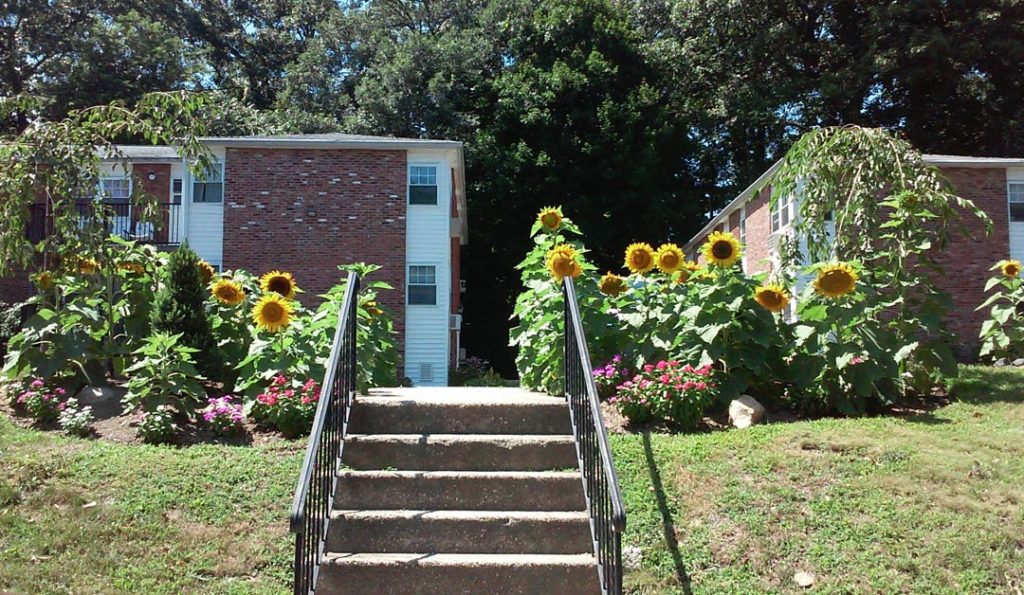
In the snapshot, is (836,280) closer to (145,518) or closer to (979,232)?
(145,518)

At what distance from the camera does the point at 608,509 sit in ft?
16.0

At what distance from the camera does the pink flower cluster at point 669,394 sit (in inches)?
302

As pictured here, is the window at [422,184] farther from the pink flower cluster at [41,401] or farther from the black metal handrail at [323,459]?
the black metal handrail at [323,459]

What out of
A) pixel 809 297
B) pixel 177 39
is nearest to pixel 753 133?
pixel 177 39

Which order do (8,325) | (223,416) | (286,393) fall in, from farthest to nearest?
(8,325)
(223,416)
(286,393)

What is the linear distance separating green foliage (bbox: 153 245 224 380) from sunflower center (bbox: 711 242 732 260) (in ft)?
16.8

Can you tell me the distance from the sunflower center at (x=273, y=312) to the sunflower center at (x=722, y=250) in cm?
409

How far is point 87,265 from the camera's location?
9359 mm

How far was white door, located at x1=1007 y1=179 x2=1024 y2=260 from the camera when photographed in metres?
19.3

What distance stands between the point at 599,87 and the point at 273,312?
20570 mm

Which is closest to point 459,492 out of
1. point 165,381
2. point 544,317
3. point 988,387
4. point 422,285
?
point 544,317

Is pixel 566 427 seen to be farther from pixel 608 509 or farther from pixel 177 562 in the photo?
pixel 177 562

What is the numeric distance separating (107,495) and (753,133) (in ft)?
87.1

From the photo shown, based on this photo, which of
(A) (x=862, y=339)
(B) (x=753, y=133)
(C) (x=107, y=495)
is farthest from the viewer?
(B) (x=753, y=133)
